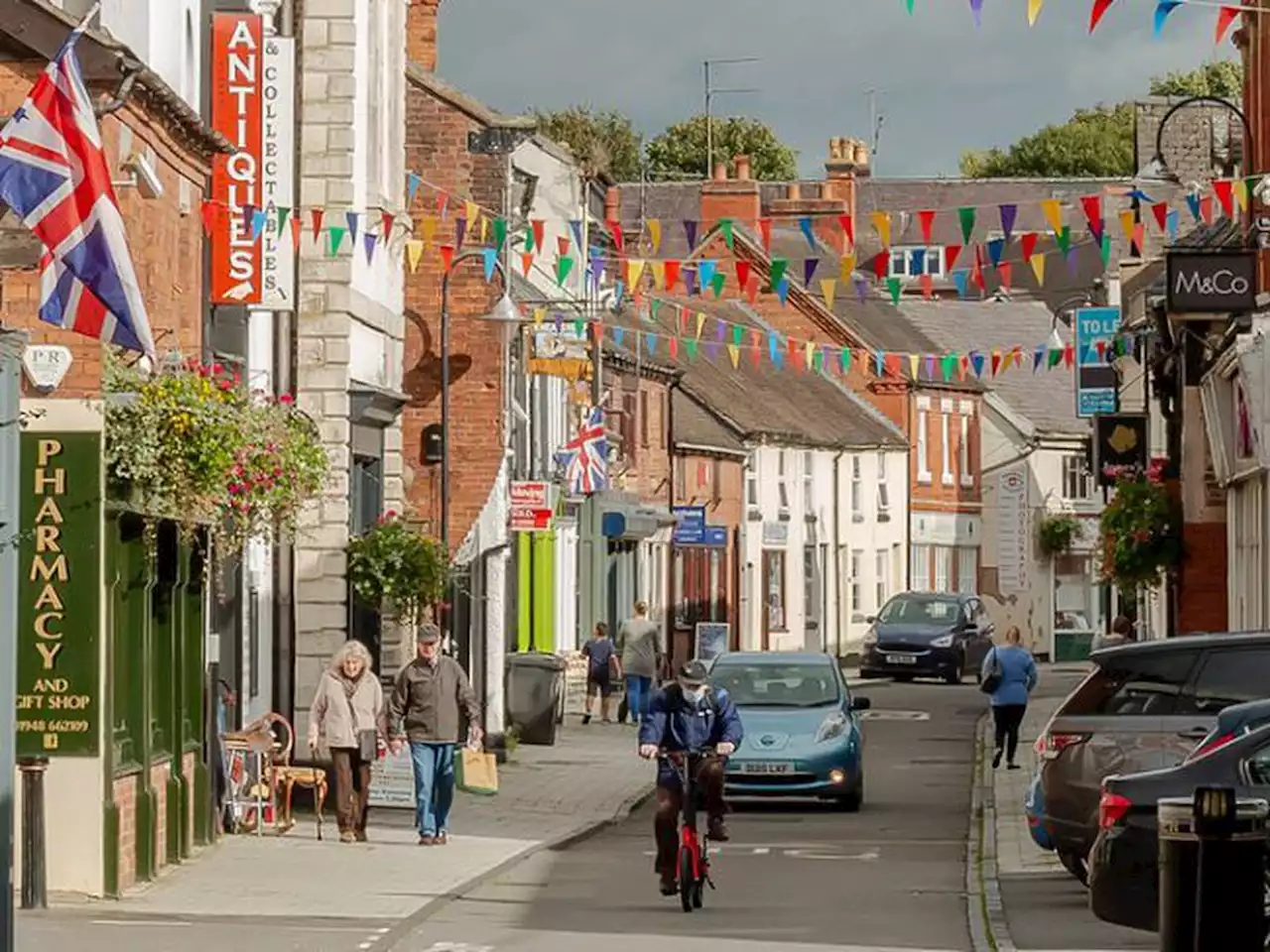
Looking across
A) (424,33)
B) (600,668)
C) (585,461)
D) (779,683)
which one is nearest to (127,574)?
(779,683)

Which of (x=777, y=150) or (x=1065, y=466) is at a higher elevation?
(x=777, y=150)

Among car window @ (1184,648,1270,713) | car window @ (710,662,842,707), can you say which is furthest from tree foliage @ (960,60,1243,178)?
car window @ (1184,648,1270,713)

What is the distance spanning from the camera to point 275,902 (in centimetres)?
2000

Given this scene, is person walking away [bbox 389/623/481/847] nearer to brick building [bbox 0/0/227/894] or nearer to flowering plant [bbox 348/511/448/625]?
brick building [bbox 0/0/227/894]

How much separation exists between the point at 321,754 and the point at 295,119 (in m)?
5.77

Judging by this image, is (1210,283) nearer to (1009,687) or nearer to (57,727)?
(1009,687)

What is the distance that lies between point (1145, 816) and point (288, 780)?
1116 cm

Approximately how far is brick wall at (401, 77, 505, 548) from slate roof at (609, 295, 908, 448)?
26.2 m

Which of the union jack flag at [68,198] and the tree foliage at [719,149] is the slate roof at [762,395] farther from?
the union jack flag at [68,198]

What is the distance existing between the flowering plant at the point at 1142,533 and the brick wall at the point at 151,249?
663 inches

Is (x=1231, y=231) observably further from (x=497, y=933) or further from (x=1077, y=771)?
(x=497, y=933)

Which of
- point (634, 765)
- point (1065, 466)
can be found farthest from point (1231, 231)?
point (1065, 466)

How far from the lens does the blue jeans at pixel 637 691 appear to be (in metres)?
44.1

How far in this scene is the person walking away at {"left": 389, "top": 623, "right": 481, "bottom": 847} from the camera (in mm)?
24906
